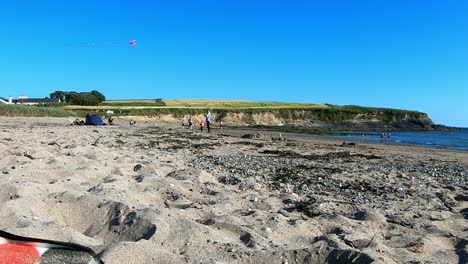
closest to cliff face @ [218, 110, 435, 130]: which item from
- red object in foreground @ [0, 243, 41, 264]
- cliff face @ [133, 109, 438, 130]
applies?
cliff face @ [133, 109, 438, 130]

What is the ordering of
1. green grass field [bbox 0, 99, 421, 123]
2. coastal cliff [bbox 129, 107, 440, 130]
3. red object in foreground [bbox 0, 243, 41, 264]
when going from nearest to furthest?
red object in foreground [bbox 0, 243, 41, 264]
green grass field [bbox 0, 99, 421, 123]
coastal cliff [bbox 129, 107, 440, 130]

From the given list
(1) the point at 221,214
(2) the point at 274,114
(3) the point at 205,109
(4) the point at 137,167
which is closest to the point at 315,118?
(2) the point at 274,114

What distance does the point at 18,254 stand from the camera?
2.38 meters

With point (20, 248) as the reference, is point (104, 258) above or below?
below

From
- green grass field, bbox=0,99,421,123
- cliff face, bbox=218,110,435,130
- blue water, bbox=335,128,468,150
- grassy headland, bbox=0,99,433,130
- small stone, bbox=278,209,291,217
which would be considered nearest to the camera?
small stone, bbox=278,209,291,217

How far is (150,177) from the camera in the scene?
6934 mm

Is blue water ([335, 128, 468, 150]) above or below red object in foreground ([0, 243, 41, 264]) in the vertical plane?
below

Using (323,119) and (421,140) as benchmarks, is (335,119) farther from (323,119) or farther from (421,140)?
(421,140)

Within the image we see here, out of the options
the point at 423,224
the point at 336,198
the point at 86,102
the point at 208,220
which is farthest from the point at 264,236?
the point at 86,102

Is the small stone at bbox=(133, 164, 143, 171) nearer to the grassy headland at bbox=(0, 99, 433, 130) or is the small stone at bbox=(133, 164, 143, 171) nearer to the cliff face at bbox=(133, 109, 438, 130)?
the grassy headland at bbox=(0, 99, 433, 130)

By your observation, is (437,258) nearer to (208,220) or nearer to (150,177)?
(208,220)

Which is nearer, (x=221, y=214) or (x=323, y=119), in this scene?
(x=221, y=214)

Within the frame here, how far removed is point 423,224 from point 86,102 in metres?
91.8

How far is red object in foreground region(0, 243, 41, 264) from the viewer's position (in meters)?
2.36
